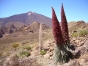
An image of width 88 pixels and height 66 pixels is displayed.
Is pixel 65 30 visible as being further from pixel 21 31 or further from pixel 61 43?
pixel 21 31

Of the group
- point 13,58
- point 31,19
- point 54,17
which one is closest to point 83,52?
point 54,17

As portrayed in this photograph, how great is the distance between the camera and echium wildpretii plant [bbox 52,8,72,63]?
916cm

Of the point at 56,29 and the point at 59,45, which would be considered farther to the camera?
the point at 59,45

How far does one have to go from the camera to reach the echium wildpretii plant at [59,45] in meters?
9.16

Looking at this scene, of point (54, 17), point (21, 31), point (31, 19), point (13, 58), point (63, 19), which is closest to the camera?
point (13, 58)

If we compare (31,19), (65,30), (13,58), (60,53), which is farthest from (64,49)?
(31,19)

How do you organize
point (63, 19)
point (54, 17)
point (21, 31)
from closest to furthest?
point (54, 17) → point (63, 19) → point (21, 31)

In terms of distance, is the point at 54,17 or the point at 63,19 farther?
the point at 63,19

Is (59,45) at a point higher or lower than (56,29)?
lower

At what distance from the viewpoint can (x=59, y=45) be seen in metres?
9.42

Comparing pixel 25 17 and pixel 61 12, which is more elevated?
pixel 25 17

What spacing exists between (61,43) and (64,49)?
49cm

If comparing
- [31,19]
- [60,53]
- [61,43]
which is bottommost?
[60,53]

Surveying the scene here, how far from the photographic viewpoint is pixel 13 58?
24.0 ft
